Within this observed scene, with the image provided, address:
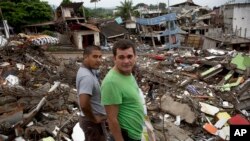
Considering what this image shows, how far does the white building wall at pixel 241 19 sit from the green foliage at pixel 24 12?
20.3 meters

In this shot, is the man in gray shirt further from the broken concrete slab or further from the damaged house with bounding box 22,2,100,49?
the damaged house with bounding box 22,2,100,49

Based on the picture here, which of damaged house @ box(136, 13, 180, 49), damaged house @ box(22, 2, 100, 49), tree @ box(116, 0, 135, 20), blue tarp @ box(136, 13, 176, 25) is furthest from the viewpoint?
tree @ box(116, 0, 135, 20)

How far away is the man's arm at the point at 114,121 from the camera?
221 centimetres

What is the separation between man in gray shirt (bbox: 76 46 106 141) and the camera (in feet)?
9.73

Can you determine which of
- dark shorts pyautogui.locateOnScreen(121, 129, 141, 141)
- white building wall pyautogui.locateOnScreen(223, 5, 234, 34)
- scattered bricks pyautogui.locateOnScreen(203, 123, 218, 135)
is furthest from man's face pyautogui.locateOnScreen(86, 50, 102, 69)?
white building wall pyautogui.locateOnScreen(223, 5, 234, 34)

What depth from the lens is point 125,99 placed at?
2279 millimetres

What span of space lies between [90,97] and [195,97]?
7.24 metres

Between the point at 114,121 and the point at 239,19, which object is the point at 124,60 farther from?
the point at 239,19

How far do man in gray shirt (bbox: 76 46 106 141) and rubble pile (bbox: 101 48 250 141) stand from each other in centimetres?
247

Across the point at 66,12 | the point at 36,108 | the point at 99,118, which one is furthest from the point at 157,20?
the point at 99,118

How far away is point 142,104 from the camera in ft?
8.24

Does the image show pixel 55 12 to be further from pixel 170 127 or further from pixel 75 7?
pixel 170 127

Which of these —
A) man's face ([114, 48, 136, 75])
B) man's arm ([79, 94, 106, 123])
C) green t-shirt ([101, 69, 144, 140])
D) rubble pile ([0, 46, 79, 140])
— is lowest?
rubble pile ([0, 46, 79, 140])

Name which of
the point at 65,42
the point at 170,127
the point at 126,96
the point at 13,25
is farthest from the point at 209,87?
the point at 13,25
